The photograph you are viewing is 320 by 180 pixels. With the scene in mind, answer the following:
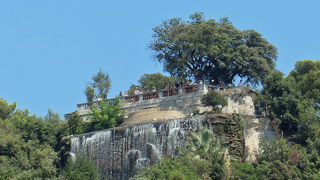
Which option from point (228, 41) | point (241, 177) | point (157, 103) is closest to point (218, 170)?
point (241, 177)

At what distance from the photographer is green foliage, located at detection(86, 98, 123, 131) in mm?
47750

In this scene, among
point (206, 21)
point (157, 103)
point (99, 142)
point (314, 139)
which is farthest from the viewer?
point (206, 21)

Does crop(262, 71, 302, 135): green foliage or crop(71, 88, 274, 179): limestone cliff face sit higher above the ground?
crop(262, 71, 302, 135): green foliage

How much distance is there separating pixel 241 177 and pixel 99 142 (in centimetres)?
976

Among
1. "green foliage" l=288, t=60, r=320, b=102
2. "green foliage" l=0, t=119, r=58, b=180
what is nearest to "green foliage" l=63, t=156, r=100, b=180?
"green foliage" l=0, t=119, r=58, b=180

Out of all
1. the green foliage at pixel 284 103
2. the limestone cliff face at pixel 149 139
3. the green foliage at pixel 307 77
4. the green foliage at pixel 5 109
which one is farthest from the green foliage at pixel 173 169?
the green foliage at pixel 5 109

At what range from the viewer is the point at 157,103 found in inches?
1921

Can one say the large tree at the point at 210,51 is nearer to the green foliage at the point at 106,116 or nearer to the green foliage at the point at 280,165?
the green foliage at the point at 106,116

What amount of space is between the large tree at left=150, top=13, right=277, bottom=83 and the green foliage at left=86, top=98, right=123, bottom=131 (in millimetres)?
5461

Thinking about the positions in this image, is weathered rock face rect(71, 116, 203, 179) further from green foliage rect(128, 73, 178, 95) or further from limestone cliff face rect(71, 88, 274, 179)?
green foliage rect(128, 73, 178, 95)

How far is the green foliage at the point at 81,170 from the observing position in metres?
43.0

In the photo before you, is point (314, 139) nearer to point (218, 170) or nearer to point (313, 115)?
point (313, 115)

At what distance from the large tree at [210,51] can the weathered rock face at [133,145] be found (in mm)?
8346

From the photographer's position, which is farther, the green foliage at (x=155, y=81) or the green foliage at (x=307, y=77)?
the green foliage at (x=155, y=81)
